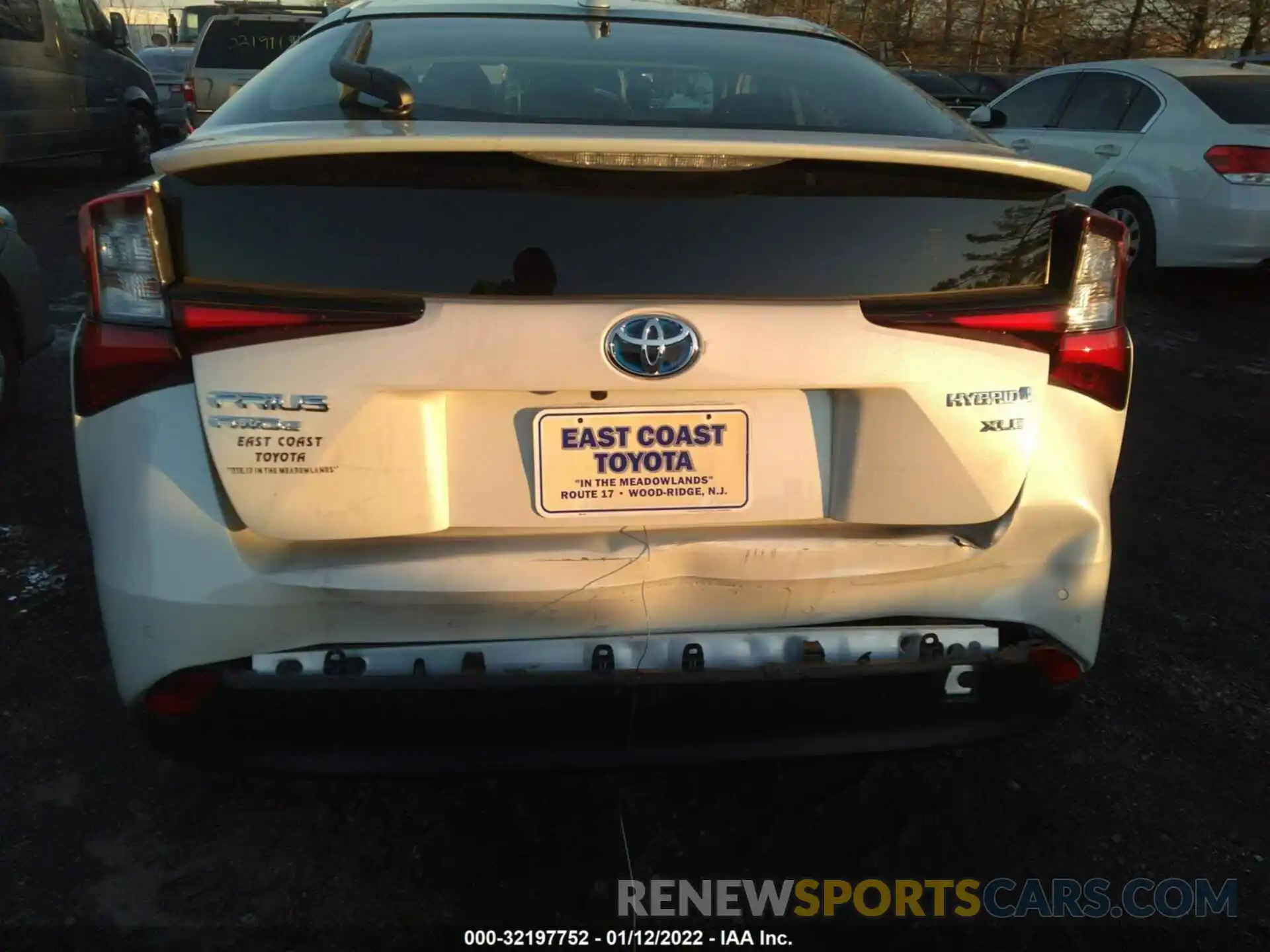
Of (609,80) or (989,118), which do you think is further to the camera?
(989,118)

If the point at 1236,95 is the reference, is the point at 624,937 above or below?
below

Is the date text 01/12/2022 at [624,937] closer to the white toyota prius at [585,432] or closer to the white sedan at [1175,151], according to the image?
the white toyota prius at [585,432]

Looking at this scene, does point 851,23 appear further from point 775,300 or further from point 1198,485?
point 775,300

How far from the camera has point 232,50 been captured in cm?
1286

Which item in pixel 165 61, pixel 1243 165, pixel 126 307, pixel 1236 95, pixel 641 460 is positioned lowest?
pixel 165 61

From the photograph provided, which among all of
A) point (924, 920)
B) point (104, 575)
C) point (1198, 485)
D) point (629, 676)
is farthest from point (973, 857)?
point (1198, 485)

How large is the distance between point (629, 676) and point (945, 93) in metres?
13.4

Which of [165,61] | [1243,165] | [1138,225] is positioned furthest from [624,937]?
[165,61]

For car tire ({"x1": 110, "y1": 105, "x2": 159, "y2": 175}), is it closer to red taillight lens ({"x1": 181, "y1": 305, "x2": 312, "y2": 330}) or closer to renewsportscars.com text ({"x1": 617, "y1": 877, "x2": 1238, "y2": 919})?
red taillight lens ({"x1": 181, "y1": 305, "x2": 312, "y2": 330})

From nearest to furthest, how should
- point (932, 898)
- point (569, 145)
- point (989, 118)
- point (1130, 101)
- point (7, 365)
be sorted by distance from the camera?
point (569, 145), point (932, 898), point (989, 118), point (7, 365), point (1130, 101)

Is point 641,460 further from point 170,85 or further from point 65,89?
point 170,85

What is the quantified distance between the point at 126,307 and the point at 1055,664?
1848 mm

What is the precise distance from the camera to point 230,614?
73.6 inches

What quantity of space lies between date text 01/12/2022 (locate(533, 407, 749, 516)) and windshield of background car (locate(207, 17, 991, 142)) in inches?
22.3
